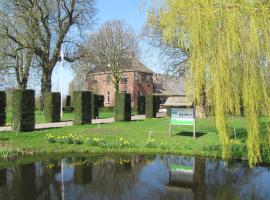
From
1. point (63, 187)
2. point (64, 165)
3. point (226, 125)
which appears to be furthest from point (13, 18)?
point (226, 125)

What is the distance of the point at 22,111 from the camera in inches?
798

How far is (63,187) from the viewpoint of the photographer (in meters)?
9.37

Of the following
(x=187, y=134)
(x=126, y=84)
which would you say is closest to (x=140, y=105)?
(x=126, y=84)

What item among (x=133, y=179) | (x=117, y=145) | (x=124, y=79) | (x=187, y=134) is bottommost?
(x=133, y=179)

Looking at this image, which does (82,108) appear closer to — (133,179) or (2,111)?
(2,111)

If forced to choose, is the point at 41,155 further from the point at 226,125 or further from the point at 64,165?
the point at 226,125

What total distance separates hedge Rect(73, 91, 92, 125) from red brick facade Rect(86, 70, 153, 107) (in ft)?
101

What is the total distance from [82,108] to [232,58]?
18398mm

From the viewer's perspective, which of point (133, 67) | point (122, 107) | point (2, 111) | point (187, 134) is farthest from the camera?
point (133, 67)

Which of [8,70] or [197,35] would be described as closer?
[197,35]

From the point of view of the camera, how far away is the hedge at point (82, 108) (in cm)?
2505

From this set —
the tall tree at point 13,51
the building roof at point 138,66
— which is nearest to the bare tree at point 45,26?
the tall tree at point 13,51

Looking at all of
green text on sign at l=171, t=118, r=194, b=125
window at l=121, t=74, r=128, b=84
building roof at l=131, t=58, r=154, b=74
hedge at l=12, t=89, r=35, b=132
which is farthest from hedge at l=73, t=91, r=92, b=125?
window at l=121, t=74, r=128, b=84

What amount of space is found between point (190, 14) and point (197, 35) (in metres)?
0.52
